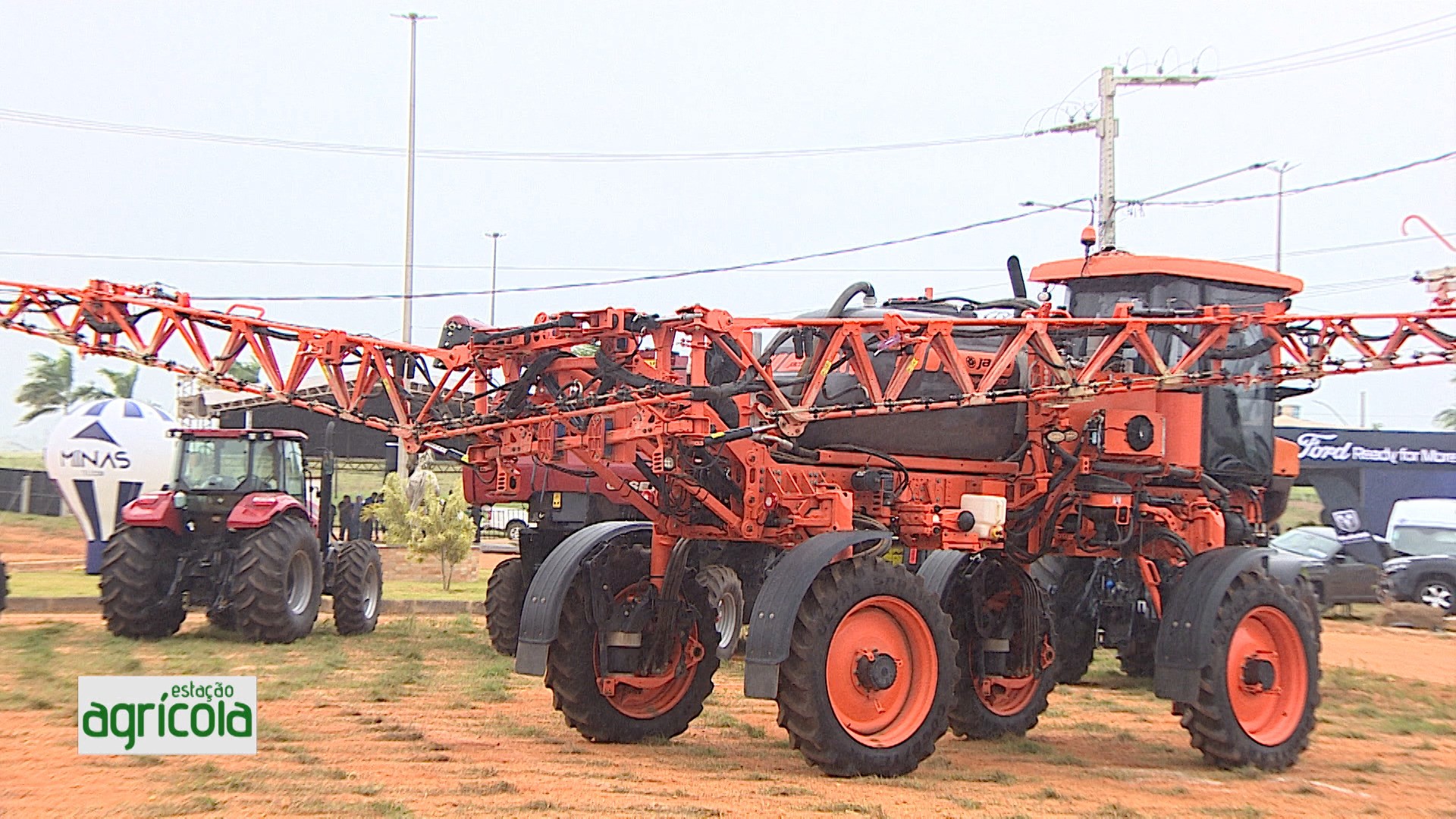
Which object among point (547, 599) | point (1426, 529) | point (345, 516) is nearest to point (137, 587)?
point (547, 599)

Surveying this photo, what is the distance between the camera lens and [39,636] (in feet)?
58.2

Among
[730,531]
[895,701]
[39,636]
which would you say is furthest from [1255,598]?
[39,636]

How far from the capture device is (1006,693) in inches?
486

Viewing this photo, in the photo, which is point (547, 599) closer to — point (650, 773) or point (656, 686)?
point (656, 686)

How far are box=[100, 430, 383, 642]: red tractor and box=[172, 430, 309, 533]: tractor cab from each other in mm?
12

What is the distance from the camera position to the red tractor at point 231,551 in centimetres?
1745

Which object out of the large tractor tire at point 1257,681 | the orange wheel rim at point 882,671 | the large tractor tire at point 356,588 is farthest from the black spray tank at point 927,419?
the large tractor tire at point 356,588

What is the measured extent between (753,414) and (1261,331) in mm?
4211

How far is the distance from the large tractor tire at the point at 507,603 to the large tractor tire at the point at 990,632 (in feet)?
20.9

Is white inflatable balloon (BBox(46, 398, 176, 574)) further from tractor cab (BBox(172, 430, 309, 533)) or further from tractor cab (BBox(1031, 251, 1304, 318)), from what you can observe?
tractor cab (BBox(1031, 251, 1304, 318))

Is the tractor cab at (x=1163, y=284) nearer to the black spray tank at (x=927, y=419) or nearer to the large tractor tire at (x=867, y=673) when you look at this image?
the black spray tank at (x=927, y=419)

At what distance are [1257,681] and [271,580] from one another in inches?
427

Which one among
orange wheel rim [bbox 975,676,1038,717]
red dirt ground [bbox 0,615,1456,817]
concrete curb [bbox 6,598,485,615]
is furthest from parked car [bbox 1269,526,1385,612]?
orange wheel rim [bbox 975,676,1038,717]

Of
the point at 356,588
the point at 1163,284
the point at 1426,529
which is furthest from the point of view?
the point at 1426,529
